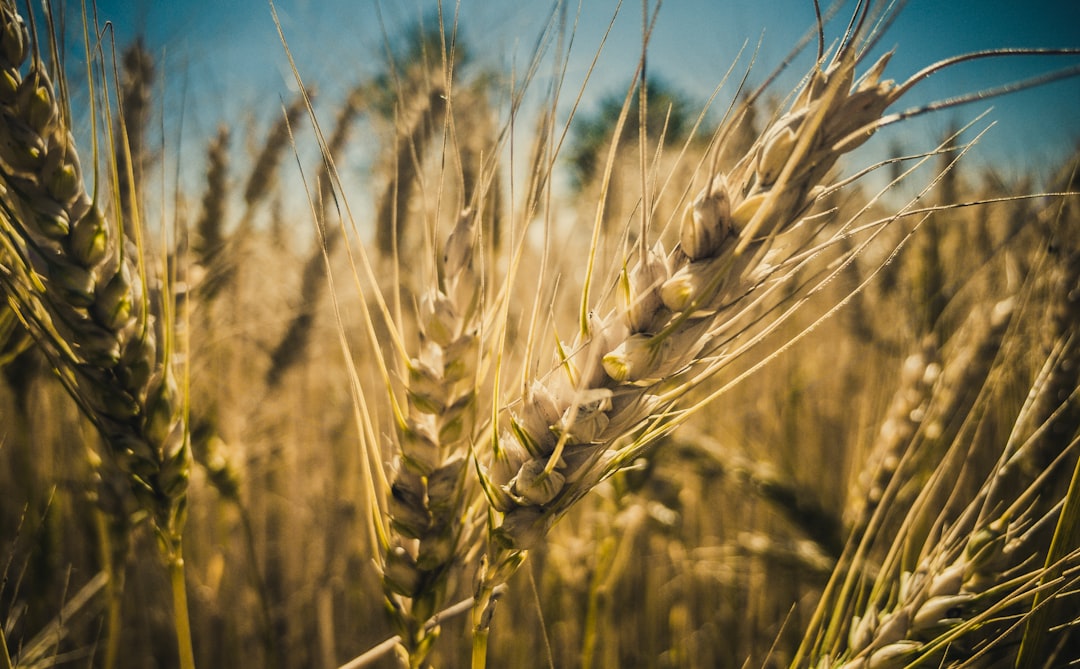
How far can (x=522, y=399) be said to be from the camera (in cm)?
44

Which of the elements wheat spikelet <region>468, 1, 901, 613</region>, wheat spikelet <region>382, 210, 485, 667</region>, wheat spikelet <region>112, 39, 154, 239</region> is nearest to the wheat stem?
wheat spikelet <region>382, 210, 485, 667</region>

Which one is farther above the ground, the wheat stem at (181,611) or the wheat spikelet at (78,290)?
the wheat spikelet at (78,290)

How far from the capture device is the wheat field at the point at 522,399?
0.41 m

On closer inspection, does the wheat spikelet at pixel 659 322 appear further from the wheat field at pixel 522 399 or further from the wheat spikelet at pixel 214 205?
the wheat spikelet at pixel 214 205

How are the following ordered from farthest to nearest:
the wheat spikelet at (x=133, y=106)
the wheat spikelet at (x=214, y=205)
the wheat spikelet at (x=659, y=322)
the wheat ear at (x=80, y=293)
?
the wheat spikelet at (x=214, y=205)
the wheat spikelet at (x=133, y=106)
the wheat ear at (x=80, y=293)
the wheat spikelet at (x=659, y=322)

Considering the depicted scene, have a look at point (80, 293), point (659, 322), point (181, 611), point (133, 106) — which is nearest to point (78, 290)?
point (80, 293)

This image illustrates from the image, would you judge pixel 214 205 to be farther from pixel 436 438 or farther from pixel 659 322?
pixel 659 322

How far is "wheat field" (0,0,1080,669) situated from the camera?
0.41 meters

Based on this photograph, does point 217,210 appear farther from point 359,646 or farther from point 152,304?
point 359,646

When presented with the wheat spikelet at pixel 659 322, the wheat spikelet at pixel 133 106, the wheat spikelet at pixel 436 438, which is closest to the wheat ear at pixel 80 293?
the wheat spikelet at pixel 436 438

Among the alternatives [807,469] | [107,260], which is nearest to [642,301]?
[107,260]

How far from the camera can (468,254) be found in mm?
459

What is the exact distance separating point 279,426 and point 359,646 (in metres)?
0.57

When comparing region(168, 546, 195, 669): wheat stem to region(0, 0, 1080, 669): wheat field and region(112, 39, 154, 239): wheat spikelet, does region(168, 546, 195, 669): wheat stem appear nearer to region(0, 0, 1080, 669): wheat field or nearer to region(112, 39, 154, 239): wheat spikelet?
region(0, 0, 1080, 669): wheat field
